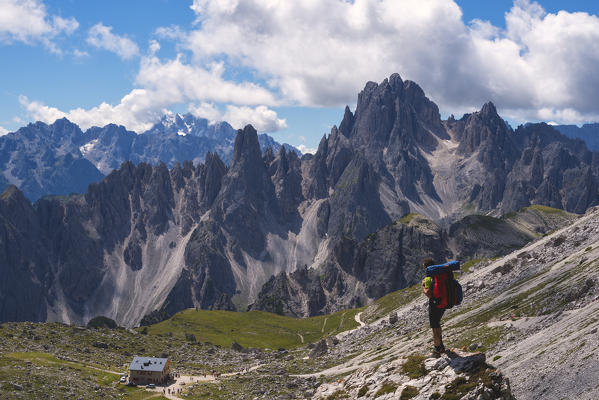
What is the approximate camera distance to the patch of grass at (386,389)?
99.6ft

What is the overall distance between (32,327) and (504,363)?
143 m

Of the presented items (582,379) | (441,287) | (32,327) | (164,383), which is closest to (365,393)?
(441,287)

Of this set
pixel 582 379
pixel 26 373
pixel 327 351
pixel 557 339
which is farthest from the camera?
pixel 327 351

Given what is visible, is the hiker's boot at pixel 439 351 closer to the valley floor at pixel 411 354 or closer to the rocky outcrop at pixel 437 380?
the rocky outcrop at pixel 437 380

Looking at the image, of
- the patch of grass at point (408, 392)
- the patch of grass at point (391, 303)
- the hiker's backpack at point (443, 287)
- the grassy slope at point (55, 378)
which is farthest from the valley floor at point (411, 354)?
the hiker's backpack at point (443, 287)

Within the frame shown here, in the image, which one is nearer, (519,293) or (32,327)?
(519,293)

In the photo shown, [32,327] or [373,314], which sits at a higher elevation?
[32,327]

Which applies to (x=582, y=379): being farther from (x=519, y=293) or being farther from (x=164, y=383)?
(x=164, y=383)

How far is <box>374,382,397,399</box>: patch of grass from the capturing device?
99.6 ft

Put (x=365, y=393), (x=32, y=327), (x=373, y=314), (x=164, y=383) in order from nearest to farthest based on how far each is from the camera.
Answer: (x=365, y=393) → (x=164, y=383) → (x=32, y=327) → (x=373, y=314)

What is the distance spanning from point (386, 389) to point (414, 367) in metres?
2.24

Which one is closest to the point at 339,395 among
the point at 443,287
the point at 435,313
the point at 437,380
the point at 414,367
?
the point at 414,367

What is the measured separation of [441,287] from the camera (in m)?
27.8

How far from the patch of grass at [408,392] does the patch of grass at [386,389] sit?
1.23 meters
